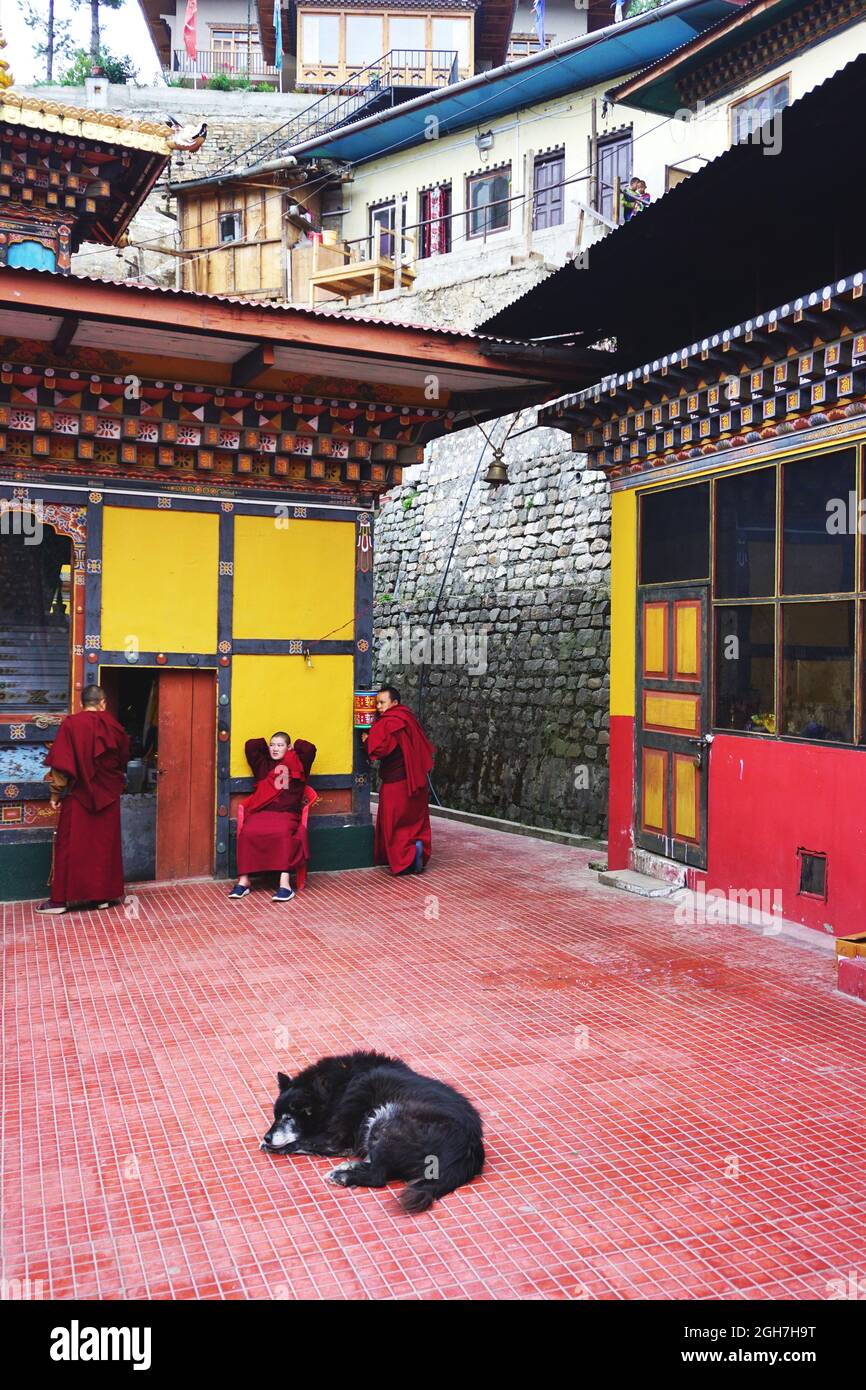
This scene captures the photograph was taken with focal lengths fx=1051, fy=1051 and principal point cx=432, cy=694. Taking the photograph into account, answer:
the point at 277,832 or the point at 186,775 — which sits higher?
the point at 186,775

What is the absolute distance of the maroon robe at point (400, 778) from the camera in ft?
29.5

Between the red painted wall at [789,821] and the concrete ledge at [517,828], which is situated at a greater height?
the red painted wall at [789,821]

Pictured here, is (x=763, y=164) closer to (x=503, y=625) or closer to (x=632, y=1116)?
(x=632, y=1116)

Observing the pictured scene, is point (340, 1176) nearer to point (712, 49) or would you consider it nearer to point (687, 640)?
point (687, 640)

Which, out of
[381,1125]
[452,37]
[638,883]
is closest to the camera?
[381,1125]

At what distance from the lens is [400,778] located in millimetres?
9055

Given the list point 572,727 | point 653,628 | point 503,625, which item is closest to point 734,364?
point 653,628

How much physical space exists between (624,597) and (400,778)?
98.0 inches

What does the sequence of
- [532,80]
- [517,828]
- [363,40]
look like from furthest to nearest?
[363,40] → [532,80] → [517,828]

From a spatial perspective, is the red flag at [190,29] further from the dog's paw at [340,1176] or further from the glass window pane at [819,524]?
the dog's paw at [340,1176]

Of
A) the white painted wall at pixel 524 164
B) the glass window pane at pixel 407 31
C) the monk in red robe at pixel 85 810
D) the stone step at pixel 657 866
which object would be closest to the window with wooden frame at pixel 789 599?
the stone step at pixel 657 866

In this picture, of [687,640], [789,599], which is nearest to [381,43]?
[687,640]

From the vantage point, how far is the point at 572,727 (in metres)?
12.3

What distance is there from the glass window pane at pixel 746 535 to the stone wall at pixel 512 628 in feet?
13.5
